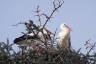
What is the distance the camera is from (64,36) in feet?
41.5

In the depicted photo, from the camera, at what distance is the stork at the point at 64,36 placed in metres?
12.2

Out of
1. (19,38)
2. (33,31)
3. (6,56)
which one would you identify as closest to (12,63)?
(6,56)

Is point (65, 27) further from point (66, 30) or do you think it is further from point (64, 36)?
point (64, 36)

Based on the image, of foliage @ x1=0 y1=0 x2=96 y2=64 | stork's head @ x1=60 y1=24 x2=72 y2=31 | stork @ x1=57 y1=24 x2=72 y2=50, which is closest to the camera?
foliage @ x1=0 y1=0 x2=96 y2=64

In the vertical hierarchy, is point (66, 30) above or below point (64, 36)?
above

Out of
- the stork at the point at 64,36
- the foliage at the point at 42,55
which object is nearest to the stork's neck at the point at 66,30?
the stork at the point at 64,36

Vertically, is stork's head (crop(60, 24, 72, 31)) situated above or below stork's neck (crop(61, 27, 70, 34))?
above

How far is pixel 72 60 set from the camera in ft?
30.9

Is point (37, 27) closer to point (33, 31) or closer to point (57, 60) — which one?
point (33, 31)

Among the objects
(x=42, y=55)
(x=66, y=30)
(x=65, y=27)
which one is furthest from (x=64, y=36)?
(x=42, y=55)

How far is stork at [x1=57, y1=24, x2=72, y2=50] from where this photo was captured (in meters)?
12.2

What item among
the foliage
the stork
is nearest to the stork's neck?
the stork

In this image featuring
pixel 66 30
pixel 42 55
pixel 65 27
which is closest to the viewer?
pixel 42 55

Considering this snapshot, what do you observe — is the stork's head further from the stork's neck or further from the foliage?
the foliage
